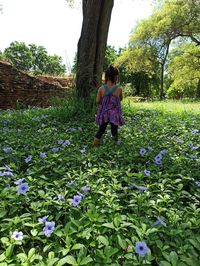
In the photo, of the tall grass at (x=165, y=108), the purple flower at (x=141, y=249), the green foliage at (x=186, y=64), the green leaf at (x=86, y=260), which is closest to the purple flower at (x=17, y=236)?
the green leaf at (x=86, y=260)

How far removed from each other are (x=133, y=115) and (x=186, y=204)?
4793mm

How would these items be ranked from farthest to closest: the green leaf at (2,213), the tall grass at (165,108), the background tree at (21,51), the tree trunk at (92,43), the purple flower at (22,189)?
the background tree at (21,51) < the tall grass at (165,108) < the tree trunk at (92,43) < the purple flower at (22,189) < the green leaf at (2,213)

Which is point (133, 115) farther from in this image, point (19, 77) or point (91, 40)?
point (19, 77)

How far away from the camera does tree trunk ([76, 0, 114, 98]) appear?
7324 millimetres

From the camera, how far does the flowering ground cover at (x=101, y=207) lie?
68.6 inches

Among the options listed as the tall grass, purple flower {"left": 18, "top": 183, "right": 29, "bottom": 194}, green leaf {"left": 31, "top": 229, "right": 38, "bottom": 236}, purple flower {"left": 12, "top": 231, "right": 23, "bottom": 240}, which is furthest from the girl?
the tall grass

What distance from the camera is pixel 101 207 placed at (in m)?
2.27

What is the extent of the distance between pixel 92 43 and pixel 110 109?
3.40 meters

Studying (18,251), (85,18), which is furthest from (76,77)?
(18,251)

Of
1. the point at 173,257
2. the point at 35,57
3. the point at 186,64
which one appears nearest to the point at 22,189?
the point at 173,257

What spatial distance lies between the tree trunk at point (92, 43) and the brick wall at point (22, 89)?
268 cm

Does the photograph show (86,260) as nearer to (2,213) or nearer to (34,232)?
(34,232)

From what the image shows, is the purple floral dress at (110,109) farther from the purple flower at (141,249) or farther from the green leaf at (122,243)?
the purple flower at (141,249)

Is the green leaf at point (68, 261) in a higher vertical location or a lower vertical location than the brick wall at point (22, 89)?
higher
